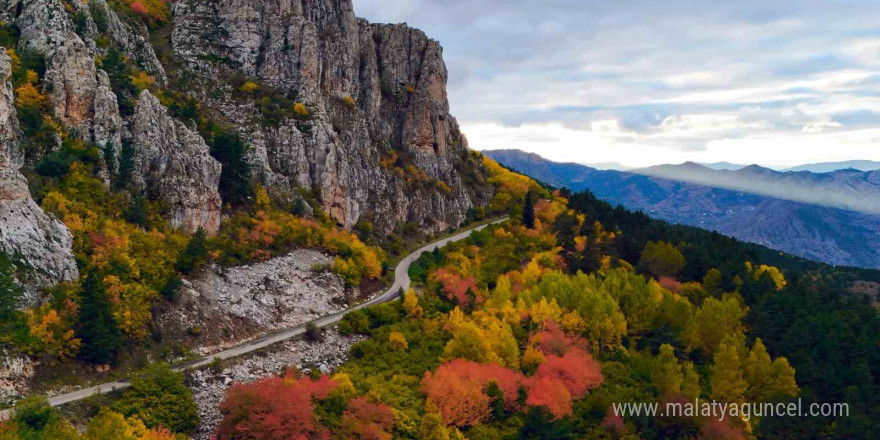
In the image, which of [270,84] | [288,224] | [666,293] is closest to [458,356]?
[288,224]

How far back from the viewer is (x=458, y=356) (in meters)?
64.1

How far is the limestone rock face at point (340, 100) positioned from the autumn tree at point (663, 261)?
40173 millimetres

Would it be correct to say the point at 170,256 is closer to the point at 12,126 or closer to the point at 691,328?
the point at 12,126

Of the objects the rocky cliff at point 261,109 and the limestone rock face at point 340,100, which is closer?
the rocky cliff at point 261,109

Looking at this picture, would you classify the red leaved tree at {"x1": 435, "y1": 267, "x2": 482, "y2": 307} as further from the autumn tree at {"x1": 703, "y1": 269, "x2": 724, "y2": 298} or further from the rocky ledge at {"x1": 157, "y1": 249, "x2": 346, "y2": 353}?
the autumn tree at {"x1": 703, "y1": 269, "x2": 724, "y2": 298}

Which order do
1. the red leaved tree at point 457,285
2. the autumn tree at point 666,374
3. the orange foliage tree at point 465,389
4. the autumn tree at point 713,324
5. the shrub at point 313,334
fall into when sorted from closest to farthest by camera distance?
the orange foliage tree at point 465,389 < the autumn tree at point 666,374 < the shrub at point 313,334 < the autumn tree at point 713,324 < the red leaved tree at point 457,285

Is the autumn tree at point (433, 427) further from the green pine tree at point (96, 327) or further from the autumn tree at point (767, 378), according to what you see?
the autumn tree at point (767, 378)

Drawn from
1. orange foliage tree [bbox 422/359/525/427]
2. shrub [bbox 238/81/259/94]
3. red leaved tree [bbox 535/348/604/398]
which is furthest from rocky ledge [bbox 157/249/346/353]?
shrub [bbox 238/81/259/94]

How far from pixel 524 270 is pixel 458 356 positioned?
3318cm

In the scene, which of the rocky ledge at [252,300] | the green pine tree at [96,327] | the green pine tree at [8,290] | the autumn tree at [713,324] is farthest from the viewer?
the autumn tree at [713,324]

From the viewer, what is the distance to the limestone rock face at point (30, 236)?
48.9m

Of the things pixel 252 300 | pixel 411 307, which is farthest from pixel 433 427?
pixel 252 300

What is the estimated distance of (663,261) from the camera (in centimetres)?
10281

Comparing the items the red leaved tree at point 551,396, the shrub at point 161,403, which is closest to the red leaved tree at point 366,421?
the shrub at point 161,403
